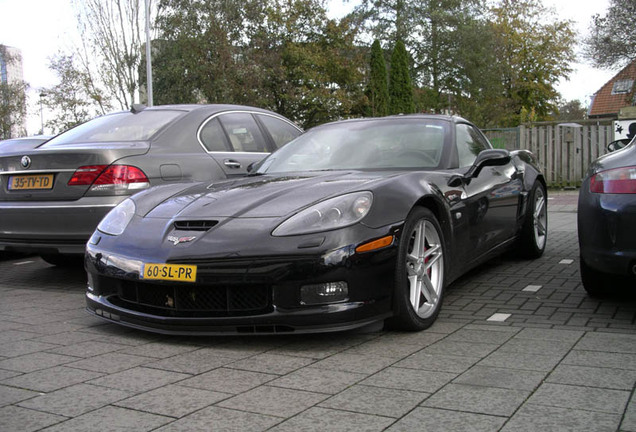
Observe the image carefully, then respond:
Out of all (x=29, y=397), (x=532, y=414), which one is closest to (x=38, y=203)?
(x=29, y=397)

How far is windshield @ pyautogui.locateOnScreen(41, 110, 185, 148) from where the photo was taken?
573cm

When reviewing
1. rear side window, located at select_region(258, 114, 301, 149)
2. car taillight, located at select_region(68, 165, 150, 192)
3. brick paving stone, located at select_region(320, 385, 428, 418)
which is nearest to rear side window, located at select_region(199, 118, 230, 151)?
rear side window, located at select_region(258, 114, 301, 149)

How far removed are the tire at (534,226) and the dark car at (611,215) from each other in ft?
6.51

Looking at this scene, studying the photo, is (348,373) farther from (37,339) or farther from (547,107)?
(547,107)

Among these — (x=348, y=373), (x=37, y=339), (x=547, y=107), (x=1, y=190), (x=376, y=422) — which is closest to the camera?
(x=376, y=422)

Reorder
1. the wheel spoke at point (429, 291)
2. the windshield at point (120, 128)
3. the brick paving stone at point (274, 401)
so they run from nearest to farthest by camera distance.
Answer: the brick paving stone at point (274, 401) < the wheel spoke at point (429, 291) < the windshield at point (120, 128)

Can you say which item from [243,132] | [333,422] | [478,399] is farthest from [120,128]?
[478,399]

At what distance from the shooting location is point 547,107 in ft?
171

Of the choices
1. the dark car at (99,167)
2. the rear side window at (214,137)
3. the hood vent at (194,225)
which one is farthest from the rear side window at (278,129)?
the hood vent at (194,225)

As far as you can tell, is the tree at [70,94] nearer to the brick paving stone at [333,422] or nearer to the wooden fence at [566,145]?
the wooden fence at [566,145]

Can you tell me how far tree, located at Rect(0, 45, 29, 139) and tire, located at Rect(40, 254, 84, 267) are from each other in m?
31.8

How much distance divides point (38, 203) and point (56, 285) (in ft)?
2.79


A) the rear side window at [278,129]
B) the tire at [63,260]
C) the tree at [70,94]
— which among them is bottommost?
the tire at [63,260]

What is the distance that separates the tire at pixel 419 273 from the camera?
3615 mm
